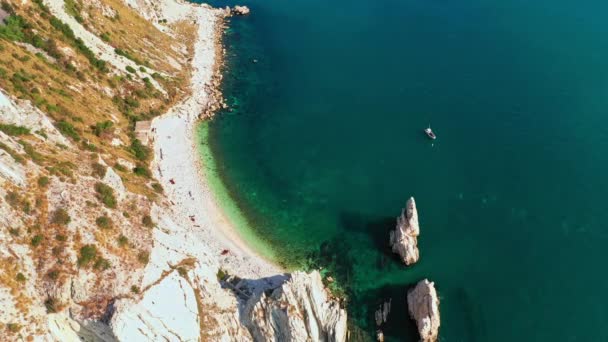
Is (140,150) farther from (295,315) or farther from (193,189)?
(295,315)

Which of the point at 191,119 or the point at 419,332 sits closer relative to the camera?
the point at 419,332

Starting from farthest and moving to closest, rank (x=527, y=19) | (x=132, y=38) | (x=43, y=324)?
(x=527, y=19), (x=132, y=38), (x=43, y=324)

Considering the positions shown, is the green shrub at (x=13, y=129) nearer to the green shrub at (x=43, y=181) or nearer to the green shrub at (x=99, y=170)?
the green shrub at (x=99, y=170)

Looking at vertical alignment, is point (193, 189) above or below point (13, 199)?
below

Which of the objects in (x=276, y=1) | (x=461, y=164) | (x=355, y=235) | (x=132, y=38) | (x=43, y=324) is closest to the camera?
(x=43, y=324)

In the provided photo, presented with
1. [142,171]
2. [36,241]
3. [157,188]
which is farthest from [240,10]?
[36,241]

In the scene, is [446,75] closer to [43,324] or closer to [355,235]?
[355,235]

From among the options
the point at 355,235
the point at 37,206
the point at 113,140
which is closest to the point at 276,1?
the point at 113,140

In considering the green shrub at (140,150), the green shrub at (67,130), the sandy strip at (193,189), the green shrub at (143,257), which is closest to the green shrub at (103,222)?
the green shrub at (143,257)
